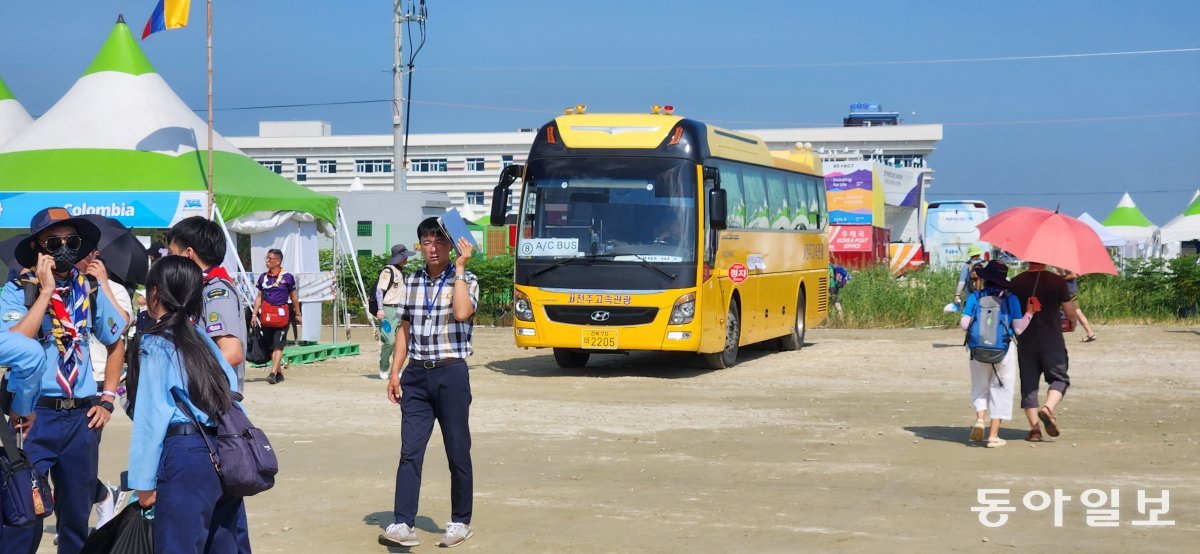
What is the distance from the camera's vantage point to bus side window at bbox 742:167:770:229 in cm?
2044

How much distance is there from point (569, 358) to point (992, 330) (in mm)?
8967

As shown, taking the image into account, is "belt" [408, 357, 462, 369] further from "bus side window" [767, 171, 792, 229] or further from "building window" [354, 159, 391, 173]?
"building window" [354, 159, 391, 173]

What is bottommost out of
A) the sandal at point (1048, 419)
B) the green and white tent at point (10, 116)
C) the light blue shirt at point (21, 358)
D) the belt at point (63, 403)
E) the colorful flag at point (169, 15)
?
the sandal at point (1048, 419)

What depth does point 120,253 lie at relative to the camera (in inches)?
311

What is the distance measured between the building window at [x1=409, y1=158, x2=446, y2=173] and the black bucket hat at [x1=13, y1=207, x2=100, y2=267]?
84.4 m

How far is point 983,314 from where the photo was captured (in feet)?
38.4

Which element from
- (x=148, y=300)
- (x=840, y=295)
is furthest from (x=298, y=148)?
(x=148, y=300)

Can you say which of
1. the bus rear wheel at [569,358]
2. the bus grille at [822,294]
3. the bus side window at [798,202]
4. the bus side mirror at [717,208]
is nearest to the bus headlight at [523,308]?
the bus rear wheel at [569,358]

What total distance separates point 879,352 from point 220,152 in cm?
1181

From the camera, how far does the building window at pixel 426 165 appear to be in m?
90.6

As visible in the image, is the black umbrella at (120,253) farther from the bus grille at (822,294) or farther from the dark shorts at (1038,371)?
the bus grille at (822,294)

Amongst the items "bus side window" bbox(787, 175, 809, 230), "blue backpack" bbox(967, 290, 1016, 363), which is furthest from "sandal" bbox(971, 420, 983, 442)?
"bus side window" bbox(787, 175, 809, 230)

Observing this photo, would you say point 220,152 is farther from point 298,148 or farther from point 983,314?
point 298,148

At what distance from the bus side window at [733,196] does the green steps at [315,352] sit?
21.8ft
